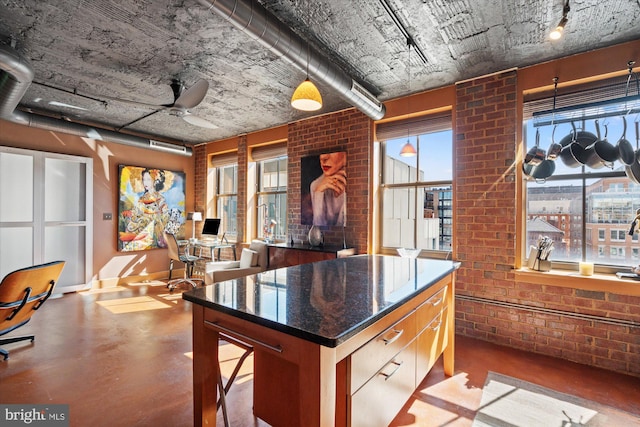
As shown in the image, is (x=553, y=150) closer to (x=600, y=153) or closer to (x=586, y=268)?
(x=600, y=153)

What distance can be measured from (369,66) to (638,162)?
97.5 inches

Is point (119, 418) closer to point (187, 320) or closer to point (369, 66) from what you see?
point (187, 320)

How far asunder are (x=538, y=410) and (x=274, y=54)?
363cm

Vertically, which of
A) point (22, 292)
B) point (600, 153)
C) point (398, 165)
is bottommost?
point (22, 292)

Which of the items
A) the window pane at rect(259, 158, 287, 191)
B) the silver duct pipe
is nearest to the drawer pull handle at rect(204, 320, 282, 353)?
the silver duct pipe

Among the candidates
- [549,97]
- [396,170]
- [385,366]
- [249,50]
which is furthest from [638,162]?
[249,50]

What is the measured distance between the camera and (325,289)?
1.67 meters

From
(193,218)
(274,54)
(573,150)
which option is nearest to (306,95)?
(274,54)

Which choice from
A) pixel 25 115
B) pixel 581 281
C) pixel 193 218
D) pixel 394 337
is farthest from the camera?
pixel 193 218

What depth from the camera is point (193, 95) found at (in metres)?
3.07

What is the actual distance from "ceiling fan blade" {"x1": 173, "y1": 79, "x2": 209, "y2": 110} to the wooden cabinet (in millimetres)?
2185

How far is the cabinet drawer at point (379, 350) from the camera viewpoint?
1.24 meters

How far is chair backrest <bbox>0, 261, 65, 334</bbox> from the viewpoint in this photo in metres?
2.59

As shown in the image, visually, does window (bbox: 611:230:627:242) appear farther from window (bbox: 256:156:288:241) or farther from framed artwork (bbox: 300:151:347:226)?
window (bbox: 256:156:288:241)
